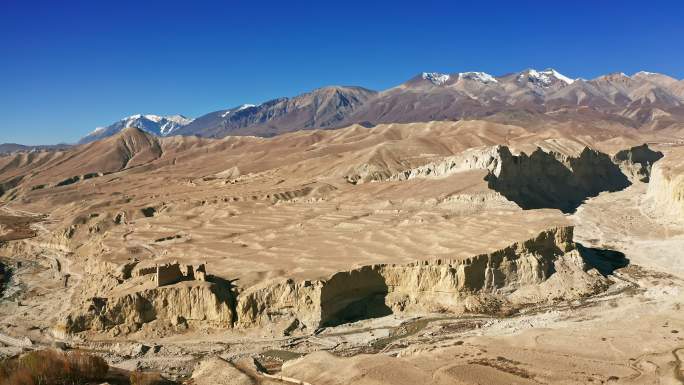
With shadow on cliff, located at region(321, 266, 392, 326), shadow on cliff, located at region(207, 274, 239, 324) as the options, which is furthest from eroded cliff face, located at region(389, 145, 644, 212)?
shadow on cliff, located at region(207, 274, 239, 324)

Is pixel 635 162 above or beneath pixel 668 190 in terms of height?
above

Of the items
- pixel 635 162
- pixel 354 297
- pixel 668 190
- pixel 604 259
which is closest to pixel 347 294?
pixel 354 297

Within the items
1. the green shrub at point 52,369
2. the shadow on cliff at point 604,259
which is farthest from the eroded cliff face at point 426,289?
the green shrub at point 52,369

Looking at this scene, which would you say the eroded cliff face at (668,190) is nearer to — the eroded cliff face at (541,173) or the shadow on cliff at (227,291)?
the eroded cliff face at (541,173)

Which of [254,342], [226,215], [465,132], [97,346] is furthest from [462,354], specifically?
[465,132]

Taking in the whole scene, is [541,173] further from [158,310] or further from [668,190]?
[158,310]

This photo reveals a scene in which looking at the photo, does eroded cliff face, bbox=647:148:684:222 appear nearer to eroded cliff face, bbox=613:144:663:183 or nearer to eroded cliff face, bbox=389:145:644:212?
eroded cliff face, bbox=389:145:644:212

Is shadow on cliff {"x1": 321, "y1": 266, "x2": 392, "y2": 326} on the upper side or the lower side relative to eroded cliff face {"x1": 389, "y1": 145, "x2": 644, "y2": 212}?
lower
